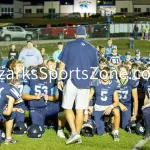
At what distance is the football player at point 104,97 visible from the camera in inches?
335

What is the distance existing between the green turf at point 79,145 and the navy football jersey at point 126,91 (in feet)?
3.02

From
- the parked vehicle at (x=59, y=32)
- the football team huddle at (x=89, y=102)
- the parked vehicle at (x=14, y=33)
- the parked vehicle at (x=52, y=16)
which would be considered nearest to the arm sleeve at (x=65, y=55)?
the football team huddle at (x=89, y=102)

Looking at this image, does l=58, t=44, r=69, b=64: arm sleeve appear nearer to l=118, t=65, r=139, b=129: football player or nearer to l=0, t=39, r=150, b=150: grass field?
l=0, t=39, r=150, b=150: grass field

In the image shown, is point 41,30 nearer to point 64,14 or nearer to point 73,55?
point 73,55

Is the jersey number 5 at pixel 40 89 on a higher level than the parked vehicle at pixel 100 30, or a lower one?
lower

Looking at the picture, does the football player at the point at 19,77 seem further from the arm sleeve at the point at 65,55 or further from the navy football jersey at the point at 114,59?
the navy football jersey at the point at 114,59

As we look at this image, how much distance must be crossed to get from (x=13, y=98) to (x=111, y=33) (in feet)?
101

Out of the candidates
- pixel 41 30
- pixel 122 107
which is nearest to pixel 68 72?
pixel 122 107

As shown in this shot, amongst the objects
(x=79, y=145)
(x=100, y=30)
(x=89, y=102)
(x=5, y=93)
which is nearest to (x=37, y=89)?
(x=89, y=102)

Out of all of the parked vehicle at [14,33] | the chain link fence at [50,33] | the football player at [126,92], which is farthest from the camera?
the parked vehicle at [14,33]

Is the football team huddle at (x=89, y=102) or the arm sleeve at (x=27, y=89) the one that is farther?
the arm sleeve at (x=27, y=89)

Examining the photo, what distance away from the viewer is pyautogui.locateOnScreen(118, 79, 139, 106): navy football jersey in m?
9.17

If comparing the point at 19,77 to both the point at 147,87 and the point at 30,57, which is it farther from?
the point at 30,57

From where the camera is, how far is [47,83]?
29.4 ft
